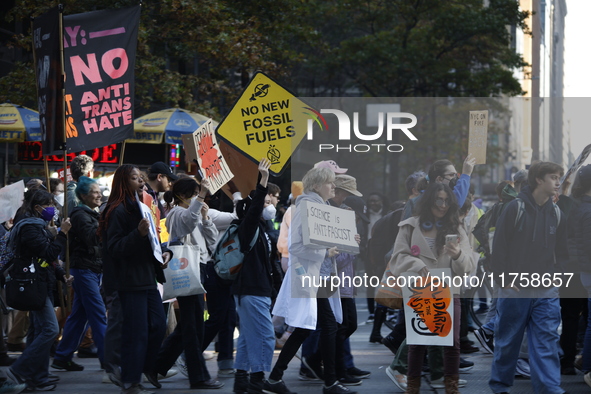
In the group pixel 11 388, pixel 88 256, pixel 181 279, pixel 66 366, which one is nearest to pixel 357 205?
pixel 181 279

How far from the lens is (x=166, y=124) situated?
16031 mm

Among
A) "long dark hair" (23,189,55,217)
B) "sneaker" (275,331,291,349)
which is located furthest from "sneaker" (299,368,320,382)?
"long dark hair" (23,189,55,217)

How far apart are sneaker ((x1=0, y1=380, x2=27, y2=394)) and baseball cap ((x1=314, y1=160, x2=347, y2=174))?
290 centimetres

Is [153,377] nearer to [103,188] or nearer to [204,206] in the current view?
[204,206]

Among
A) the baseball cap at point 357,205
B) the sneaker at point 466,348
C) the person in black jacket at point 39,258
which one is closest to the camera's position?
the person in black jacket at point 39,258

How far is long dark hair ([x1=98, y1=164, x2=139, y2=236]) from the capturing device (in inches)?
263

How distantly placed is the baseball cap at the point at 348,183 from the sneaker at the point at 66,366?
318cm

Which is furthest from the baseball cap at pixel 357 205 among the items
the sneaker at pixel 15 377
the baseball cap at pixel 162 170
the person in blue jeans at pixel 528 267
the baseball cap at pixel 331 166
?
the sneaker at pixel 15 377

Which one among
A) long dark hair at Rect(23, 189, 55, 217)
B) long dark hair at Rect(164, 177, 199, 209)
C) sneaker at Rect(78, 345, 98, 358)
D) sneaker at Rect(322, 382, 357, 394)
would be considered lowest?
sneaker at Rect(78, 345, 98, 358)

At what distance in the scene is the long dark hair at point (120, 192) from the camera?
6688 millimetres

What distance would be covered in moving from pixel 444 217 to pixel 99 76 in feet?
12.2

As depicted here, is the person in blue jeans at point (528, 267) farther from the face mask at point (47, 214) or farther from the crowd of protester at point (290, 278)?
the face mask at point (47, 214)

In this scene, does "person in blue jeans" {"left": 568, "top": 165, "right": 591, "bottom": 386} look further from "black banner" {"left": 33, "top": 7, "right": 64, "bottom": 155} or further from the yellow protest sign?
"black banner" {"left": 33, "top": 7, "right": 64, "bottom": 155}

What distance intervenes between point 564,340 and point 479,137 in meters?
2.59
